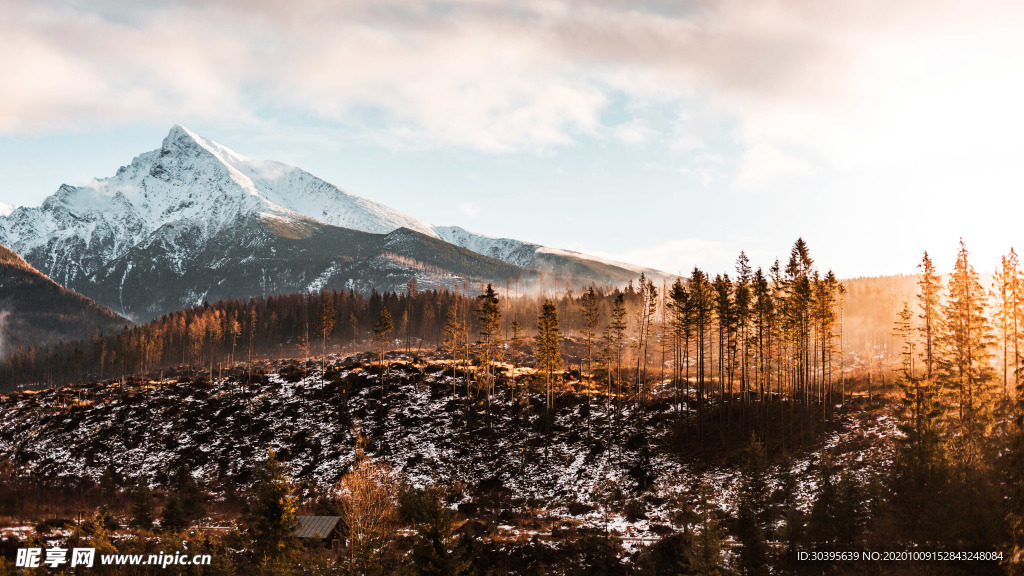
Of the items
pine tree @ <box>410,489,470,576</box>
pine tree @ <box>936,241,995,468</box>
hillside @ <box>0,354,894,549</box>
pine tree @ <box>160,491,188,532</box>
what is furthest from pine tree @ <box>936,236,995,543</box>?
pine tree @ <box>160,491,188,532</box>

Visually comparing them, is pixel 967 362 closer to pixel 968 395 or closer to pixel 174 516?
pixel 968 395

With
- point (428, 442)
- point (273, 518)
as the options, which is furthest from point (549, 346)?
point (273, 518)

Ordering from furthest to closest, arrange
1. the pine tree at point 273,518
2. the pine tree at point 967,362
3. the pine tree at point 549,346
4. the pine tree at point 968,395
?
the pine tree at point 549,346 → the pine tree at point 967,362 → the pine tree at point 273,518 → the pine tree at point 968,395

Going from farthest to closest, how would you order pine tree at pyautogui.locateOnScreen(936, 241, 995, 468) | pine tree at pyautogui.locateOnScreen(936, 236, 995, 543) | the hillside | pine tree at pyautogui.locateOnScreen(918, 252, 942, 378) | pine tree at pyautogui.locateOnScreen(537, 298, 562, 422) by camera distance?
pine tree at pyautogui.locateOnScreen(537, 298, 562, 422) → the hillside → pine tree at pyautogui.locateOnScreen(918, 252, 942, 378) → pine tree at pyautogui.locateOnScreen(936, 241, 995, 468) → pine tree at pyautogui.locateOnScreen(936, 236, 995, 543)

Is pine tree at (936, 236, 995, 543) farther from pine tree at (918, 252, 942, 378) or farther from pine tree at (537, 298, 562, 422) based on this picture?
pine tree at (537, 298, 562, 422)

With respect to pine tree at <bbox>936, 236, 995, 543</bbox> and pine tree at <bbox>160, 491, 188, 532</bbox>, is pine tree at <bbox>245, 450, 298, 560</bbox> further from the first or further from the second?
pine tree at <bbox>936, 236, 995, 543</bbox>

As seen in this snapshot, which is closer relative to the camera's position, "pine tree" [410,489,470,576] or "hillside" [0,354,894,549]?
"pine tree" [410,489,470,576]

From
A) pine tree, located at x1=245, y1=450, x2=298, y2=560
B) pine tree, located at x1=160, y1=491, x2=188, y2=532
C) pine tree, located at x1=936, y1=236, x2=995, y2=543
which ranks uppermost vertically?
pine tree, located at x1=936, y1=236, x2=995, y2=543

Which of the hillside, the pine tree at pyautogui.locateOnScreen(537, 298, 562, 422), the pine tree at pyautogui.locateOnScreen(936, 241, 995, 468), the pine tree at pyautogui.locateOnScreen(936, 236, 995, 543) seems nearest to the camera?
the pine tree at pyautogui.locateOnScreen(936, 236, 995, 543)

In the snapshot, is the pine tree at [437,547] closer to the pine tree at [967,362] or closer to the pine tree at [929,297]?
the pine tree at [967,362]

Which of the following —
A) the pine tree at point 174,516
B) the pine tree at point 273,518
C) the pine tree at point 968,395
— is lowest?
the pine tree at point 174,516

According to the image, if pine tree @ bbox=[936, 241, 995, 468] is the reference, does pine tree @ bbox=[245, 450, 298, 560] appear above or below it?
below

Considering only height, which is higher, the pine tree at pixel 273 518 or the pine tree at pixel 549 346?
the pine tree at pixel 549 346

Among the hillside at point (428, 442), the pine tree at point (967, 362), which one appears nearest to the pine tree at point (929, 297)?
the pine tree at point (967, 362)
